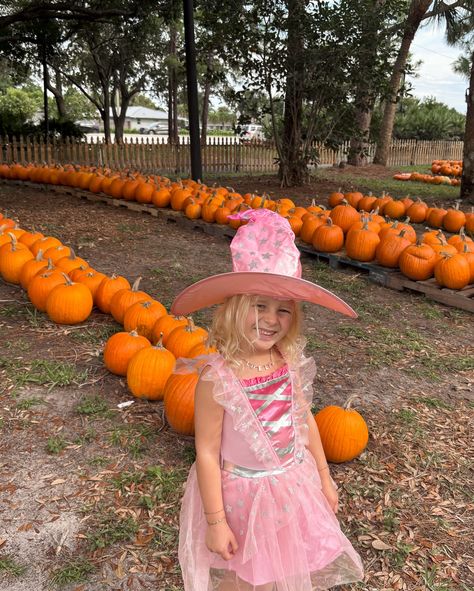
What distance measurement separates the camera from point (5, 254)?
5.20 m

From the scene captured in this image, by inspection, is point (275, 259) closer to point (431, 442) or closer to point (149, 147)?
point (431, 442)

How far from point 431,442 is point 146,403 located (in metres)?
1.75

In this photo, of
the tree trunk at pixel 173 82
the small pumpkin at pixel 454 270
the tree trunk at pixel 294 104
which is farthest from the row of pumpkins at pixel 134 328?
the tree trunk at pixel 173 82

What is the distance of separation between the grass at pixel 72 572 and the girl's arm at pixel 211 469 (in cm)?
78

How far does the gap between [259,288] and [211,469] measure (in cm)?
57

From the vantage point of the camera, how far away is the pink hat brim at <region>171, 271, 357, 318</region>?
1508 mm

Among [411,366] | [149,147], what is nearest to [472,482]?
[411,366]

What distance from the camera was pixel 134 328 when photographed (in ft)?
13.2

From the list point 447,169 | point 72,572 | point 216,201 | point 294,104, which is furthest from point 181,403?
point 447,169

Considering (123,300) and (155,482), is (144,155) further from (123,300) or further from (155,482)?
(155,482)

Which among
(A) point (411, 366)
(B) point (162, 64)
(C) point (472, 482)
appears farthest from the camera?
(B) point (162, 64)

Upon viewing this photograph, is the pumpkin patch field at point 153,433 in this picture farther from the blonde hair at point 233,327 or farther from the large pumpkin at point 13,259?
the blonde hair at point 233,327

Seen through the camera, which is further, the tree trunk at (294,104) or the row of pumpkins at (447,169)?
the row of pumpkins at (447,169)

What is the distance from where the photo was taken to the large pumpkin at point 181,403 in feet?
9.41
